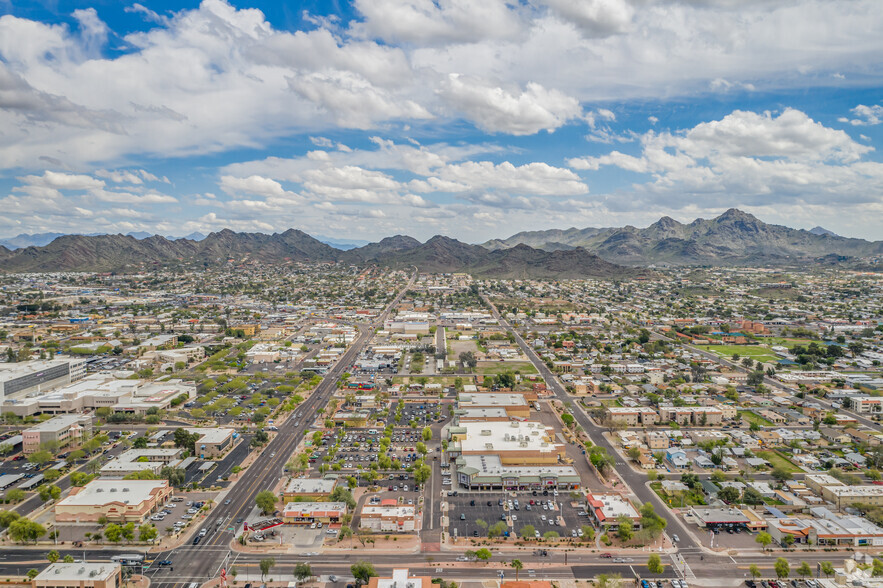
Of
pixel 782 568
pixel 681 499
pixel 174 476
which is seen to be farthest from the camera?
pixel 174 476

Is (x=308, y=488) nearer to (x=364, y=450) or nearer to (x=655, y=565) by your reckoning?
(x=364, y=450)

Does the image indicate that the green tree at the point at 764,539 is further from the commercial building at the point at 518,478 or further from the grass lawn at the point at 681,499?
the commercial building at the point at 518,478

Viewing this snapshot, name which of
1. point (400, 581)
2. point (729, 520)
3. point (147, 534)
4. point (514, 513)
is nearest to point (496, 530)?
point (514, 513)

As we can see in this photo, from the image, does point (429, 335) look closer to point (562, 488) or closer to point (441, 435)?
point (441, 435)

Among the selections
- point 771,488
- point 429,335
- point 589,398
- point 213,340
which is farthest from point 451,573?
point 213,340

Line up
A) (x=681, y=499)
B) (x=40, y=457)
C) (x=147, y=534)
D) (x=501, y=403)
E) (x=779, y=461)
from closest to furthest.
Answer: (x=147, y=534), (x=681, y=499), (x=40, y=457), (x=779, y=461), (x=501, y=403)

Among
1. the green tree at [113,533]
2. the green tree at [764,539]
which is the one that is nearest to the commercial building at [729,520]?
the green tree at [764,539]
